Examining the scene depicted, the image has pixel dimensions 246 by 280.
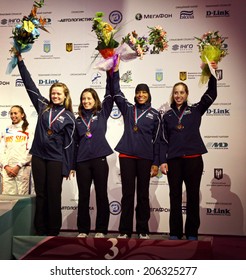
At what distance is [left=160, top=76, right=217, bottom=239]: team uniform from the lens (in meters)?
3.75

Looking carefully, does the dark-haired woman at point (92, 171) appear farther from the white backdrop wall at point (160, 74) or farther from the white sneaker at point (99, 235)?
the white backdrop wall at point (160, 74)

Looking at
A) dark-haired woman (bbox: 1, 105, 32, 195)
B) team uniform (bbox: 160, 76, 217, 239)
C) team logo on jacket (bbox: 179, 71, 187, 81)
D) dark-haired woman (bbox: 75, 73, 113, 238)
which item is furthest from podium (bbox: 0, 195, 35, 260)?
A: team logo on jacket (bbox: 179, 71, 187, 81)

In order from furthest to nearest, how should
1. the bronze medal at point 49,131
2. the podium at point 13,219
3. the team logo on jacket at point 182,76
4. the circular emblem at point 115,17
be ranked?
the circular emblem at point 115,17 → the team logo on jacket at point 182,76 → the bronze medal at point 49,131 → the podium at point 13,219

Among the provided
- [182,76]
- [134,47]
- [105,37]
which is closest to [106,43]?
[105,37]

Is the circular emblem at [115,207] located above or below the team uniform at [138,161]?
below

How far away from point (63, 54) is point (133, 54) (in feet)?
5.30

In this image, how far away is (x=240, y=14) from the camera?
4.81 metres

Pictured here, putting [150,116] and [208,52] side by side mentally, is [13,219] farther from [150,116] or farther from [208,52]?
[208,52]

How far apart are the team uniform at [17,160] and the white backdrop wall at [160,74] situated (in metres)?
0.59

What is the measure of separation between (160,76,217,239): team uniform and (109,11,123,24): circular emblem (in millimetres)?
1724

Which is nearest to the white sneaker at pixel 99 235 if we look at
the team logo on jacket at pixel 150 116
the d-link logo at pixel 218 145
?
the team logo on jacket at pixel 150 116

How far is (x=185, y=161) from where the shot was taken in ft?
12.3

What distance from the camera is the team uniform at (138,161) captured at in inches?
147
